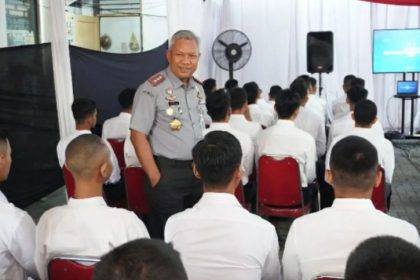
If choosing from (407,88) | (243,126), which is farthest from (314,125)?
(407,88)

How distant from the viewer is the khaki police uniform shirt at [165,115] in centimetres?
291

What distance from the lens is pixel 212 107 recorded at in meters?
3.89

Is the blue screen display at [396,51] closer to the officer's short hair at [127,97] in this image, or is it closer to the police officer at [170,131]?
the officer's short hair at [127,97]

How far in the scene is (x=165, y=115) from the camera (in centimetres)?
295

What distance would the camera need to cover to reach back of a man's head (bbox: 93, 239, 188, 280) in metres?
0.91

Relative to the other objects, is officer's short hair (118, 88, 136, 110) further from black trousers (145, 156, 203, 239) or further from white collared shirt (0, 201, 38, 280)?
white collared shirt (0, 201, 38, 280)

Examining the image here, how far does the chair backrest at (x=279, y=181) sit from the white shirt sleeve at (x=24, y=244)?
6.15ft

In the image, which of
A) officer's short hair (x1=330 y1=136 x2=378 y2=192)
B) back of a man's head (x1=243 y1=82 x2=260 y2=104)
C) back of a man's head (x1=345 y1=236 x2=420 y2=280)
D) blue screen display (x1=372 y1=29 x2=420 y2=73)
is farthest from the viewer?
blue screen display (x1=372 y1=29 x2=420 y2=73)

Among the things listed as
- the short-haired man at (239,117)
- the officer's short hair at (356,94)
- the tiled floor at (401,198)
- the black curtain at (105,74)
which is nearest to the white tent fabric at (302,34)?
the tiled floor at (401,198)

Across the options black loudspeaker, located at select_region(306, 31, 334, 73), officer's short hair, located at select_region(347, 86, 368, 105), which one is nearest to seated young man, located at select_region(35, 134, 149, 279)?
officer's short hair, located at select_region(347, 86, 368, 105)

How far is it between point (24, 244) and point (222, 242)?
0.79 m

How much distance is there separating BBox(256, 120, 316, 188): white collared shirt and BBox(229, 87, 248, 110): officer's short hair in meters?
0.73

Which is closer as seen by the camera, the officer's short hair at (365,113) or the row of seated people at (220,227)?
the row of seated people at (220,227)

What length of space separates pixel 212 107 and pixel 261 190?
69 cm
